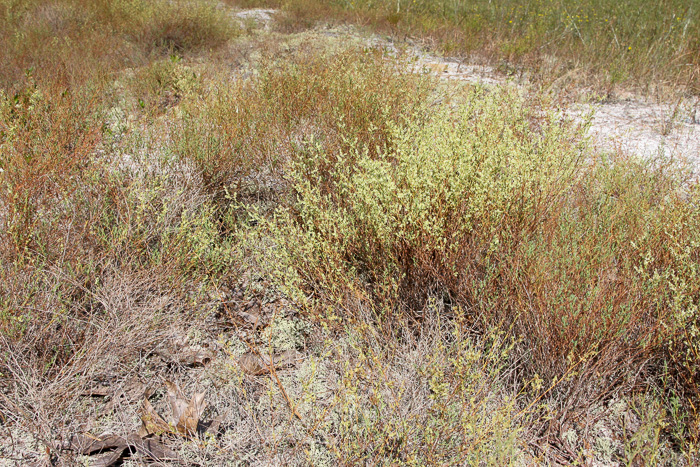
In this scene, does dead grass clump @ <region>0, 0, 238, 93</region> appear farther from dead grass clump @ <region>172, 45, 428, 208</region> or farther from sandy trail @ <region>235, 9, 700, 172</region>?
sandy trail @ <region>235, 9, 700, 172</region>

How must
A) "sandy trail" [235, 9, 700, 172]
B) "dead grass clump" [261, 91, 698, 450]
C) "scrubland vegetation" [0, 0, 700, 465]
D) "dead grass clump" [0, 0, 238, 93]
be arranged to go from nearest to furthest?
"scrubland vegetation" [0, 0, 700, 465] → "dead grass clump" [261, 91, 698, 450] → "sandy trail" [235, 9, 700, 172] → "dead grass clump" [0, 0, 238, 93]

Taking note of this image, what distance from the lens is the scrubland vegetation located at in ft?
4.76

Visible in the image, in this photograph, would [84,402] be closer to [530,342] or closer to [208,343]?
[208,343]

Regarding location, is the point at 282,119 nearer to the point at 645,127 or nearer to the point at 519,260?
the point at 519,260

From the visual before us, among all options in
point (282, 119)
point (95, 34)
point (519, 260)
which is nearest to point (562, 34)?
point (282, 119)

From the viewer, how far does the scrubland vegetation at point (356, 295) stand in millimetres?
1452

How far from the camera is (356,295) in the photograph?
6.05 ft

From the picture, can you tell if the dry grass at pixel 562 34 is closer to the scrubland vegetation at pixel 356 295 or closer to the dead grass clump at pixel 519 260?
the scrubland vegetation at pixel 356 295

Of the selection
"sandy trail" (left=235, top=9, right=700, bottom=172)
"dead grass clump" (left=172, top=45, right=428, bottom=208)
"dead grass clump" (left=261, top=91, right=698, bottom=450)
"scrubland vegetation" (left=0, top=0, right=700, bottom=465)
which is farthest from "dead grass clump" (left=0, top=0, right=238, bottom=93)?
"dead grass clump" (left=261, top=91, right=698, bottom=450)

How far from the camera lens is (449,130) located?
7.91 feet

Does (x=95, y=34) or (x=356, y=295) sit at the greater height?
(x=95, y=34)

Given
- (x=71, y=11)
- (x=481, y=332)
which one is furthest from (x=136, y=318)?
(x=71, y=11)

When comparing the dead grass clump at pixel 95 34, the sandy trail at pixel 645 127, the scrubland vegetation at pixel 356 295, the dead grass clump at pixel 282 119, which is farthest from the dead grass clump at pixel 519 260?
the dead grass clump at pixel 95 34

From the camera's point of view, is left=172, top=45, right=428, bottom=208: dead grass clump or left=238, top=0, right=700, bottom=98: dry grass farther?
left=238, top=0, right=700, bottom=98: dry grass
